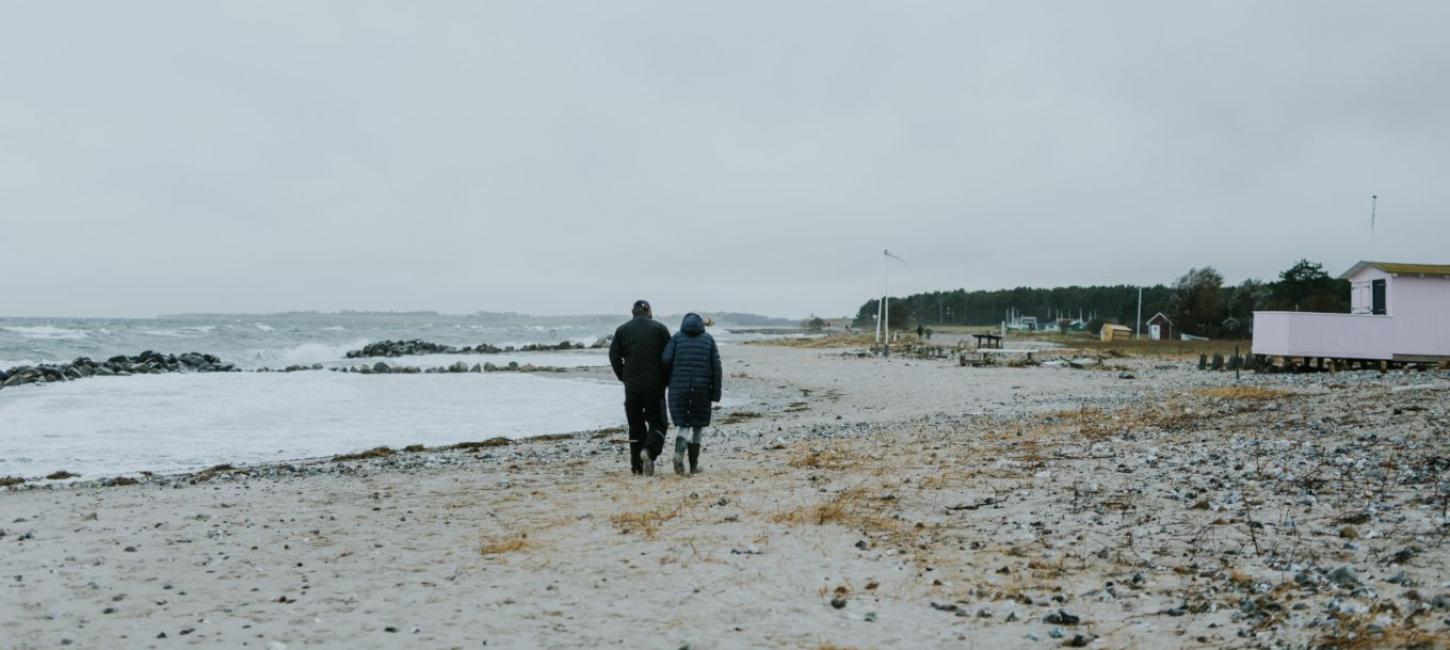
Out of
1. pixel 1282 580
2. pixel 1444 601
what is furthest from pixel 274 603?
pixel 1444 601

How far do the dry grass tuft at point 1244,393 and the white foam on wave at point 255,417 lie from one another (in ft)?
46.2

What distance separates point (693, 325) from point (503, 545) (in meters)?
4.50

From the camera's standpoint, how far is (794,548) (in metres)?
7.89

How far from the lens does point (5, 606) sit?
6.40 m

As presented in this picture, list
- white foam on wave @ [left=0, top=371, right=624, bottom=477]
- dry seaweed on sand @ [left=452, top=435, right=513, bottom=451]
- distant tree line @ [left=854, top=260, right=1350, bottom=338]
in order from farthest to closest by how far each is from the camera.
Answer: distant tree line @ [left=854, top=260, right=1350, bottom=338], dry seaweed on sand @ [left=452, top=435, right=513, bottom=451], white foam on wave @ [left=0, top=371, right=624, bottom=477]

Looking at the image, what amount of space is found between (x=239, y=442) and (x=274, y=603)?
43.9ft

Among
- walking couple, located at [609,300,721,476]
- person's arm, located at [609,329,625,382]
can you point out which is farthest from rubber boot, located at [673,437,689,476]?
person's arm, located at [609,329,625,382]

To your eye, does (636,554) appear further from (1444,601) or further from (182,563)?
(1444,601)

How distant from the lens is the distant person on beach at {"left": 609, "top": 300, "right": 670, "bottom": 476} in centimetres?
1188

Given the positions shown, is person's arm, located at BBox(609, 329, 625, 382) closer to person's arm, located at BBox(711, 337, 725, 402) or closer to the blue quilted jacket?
the blue quilted jacket

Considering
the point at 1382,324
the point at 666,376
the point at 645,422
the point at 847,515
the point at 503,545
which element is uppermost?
the point at 1382,324

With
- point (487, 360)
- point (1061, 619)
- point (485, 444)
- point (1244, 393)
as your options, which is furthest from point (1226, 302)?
point (1061, 619)

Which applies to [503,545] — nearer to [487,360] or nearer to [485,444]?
A: [485,444]

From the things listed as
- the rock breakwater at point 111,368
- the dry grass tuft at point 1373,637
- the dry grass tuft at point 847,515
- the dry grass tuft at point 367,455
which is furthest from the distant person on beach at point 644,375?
the rock breakwater at point 111,368
